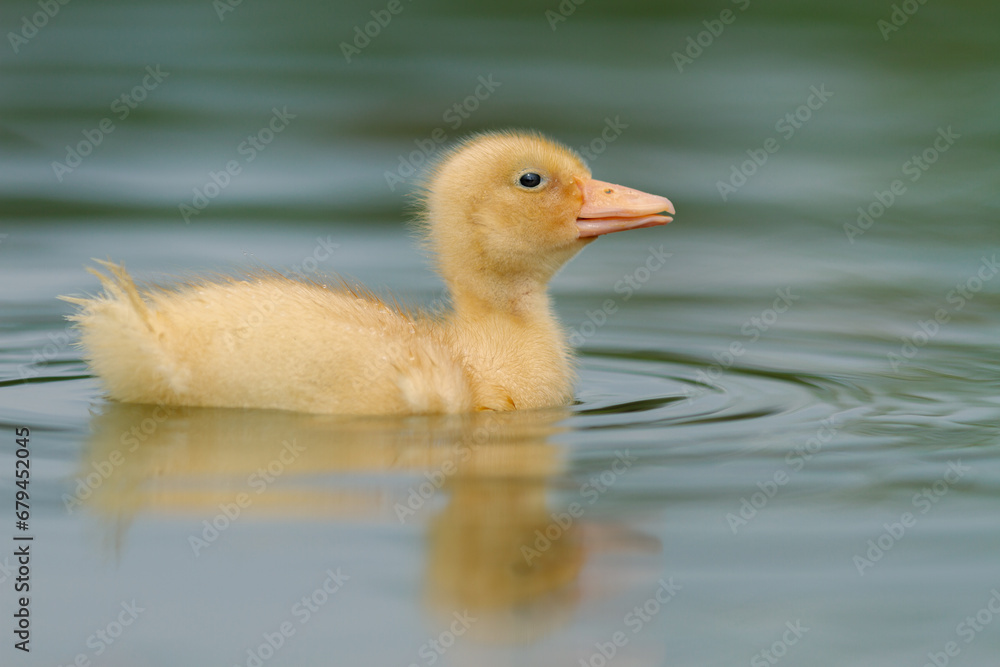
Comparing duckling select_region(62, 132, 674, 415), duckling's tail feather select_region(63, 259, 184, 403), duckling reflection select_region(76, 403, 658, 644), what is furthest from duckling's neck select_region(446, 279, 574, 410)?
duckling's tail feather select_region(63, 259, 184, 403)

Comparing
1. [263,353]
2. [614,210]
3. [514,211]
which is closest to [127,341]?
[263,353]

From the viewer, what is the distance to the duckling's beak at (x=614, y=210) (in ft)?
20.4

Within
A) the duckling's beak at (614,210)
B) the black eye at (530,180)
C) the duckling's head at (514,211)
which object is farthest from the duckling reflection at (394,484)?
the black eye at (530,180)

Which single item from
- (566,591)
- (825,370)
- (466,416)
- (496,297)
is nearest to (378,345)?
(466,416)

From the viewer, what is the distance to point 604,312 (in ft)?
25.7

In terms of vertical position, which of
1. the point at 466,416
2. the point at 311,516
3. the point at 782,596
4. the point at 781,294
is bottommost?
the point at 782,596

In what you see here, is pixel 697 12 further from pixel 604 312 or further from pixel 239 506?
pixel 239 506

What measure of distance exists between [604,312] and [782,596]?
12.3 feet

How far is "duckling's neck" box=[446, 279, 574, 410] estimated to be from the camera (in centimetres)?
590

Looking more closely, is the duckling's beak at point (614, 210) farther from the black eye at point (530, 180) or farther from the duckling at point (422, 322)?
the black eye at point (530, 180)

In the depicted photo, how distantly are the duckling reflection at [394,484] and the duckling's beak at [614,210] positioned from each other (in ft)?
2.67

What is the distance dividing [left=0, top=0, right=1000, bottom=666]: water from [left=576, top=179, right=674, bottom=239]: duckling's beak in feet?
2.16

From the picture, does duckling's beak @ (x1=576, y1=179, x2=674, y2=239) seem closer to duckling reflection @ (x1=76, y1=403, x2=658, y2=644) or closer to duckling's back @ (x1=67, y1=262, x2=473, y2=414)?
duckling reflection @ (x1=76, y1=403, x2=658, y2=644)

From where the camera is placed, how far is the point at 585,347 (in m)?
7.17
